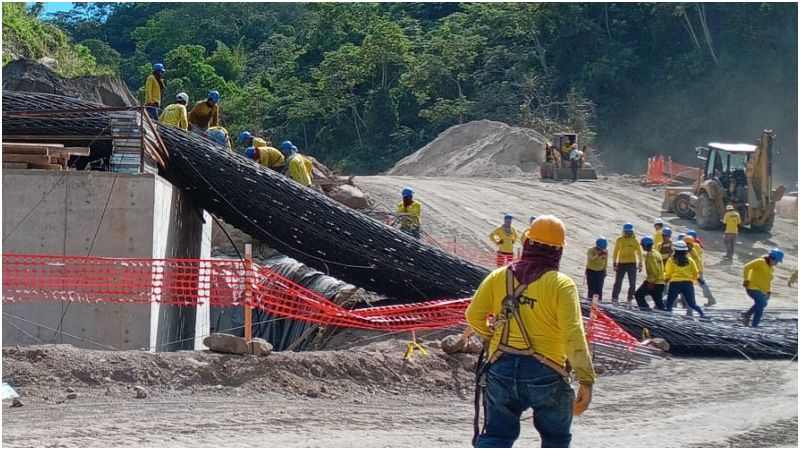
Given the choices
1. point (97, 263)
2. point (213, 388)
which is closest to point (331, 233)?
point (97, 263)

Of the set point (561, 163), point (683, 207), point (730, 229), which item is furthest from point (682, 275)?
point (561, 163)

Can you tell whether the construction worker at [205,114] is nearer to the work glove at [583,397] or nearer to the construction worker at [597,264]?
the construction worker at [597,264]

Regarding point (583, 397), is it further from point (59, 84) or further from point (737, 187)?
point (737, 187)

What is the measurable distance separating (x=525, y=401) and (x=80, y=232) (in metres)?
7.89

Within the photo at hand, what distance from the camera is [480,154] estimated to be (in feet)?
127

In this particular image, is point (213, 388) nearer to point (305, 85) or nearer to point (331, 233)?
point (331, 233)

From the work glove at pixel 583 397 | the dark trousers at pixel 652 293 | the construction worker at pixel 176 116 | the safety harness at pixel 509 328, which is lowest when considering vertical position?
the dark trousers at pixel 652 293

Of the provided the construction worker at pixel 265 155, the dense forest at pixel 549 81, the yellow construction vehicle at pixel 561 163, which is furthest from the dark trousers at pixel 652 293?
the dense forest at pixel 549 81

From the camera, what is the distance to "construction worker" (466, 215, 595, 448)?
18.5 feet

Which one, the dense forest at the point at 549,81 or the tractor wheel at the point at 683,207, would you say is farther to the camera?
the dense forest at the point at 549,81

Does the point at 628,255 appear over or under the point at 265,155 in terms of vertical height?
under

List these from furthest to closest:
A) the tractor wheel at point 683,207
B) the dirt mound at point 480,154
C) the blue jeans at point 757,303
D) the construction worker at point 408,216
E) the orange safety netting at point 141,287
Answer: the dirt mound at point 480,154, the tractor wheel at point 683,207, the construction worker at point 408,216, the blue jeans at point 757,303, the orange safety netting at point 141,287

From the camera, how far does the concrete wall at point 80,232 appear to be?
12117 millimetres

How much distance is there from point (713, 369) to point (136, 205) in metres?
6.79
